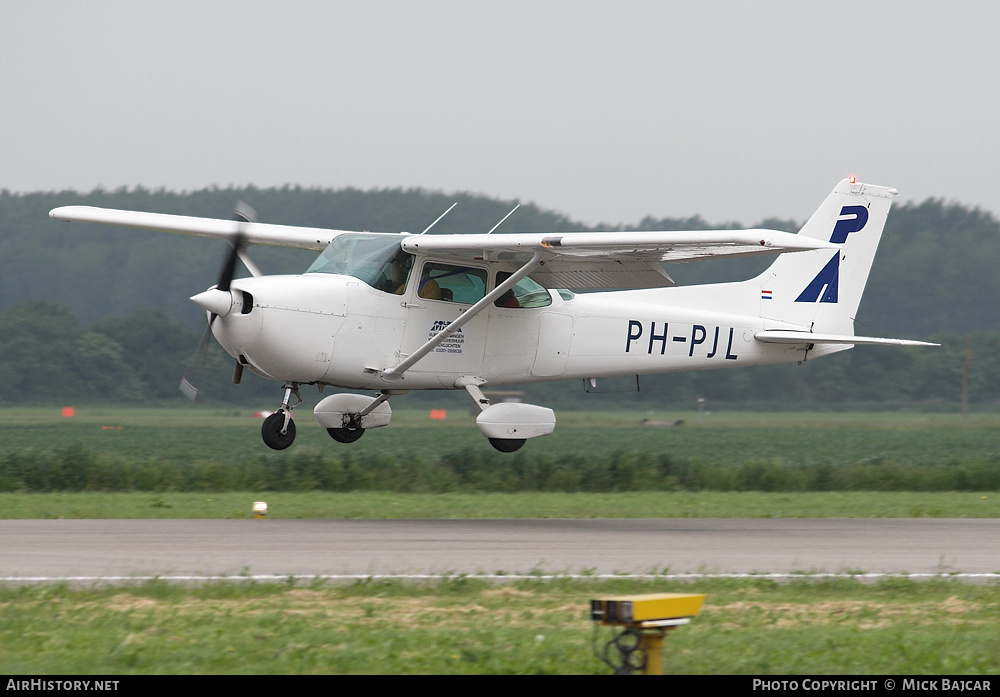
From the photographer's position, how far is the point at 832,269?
19406mm

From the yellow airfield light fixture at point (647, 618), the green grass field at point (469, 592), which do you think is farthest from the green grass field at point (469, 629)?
the yellow airfield light fixture at point (647, 618)

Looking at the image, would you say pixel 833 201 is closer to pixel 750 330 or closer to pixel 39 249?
pixel 750 330

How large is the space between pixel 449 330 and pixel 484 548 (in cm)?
477

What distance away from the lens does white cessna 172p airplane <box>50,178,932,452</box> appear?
14867 mm

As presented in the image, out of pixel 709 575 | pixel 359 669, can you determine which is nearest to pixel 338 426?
pixel 709 575

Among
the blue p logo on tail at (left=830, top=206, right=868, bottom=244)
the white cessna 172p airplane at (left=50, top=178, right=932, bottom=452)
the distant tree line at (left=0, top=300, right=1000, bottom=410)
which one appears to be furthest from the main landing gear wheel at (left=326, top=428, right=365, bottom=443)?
the distant tree line at (left=0, top=300, right=1000, bottom=410)

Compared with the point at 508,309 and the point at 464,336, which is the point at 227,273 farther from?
the point at 508,309

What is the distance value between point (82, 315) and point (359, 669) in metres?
64.0

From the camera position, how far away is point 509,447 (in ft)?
54.8

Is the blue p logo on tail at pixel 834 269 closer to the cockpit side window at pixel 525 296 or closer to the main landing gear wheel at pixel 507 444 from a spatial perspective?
the cockpit side window at pixel 525 296

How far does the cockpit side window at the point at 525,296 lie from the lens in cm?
1686

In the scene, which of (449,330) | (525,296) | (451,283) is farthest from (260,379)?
(449,330)
